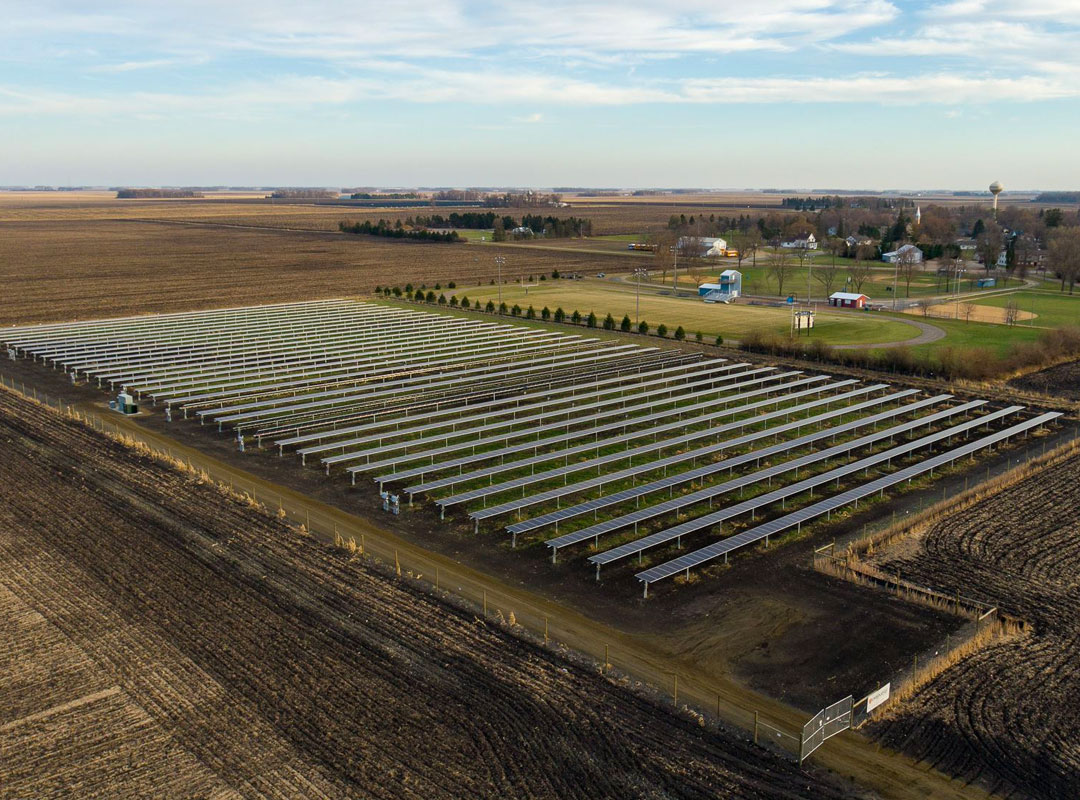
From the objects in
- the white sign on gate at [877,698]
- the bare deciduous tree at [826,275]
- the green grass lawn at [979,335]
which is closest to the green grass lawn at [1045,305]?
the green grass lawn at [979,335]

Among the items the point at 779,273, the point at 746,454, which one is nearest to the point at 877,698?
the point at 746,454

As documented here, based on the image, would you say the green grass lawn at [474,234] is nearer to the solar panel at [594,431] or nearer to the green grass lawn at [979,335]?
the green grass lawn at [979,335]

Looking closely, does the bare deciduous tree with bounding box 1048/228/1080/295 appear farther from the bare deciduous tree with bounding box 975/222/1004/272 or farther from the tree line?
the tree line

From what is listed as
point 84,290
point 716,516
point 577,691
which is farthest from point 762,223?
point 577,691

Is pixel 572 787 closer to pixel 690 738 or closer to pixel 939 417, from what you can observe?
pixel 690 738

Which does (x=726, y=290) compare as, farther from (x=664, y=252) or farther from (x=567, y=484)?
(x=567, y=484)
